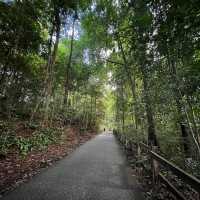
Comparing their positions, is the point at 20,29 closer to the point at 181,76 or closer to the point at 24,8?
the point at 24,8

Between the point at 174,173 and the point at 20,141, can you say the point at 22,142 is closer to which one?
the point at 20,141

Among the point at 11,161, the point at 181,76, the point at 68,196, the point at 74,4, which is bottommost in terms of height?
the point at 68,196

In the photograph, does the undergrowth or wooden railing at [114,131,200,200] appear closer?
wooden railing at [114,131,200,200]

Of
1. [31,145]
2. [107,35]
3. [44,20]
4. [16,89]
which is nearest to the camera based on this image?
[31,145]

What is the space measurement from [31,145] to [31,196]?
17.0 ft

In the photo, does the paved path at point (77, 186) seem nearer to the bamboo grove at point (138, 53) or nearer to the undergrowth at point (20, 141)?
the bamboo grove at point (138, 53)

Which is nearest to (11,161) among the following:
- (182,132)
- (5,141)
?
(5,141)

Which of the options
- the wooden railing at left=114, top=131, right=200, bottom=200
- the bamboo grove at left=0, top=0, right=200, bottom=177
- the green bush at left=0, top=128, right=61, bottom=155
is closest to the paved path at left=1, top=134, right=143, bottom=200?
the wooden railing at left=114, top=131, right=200, bottom=200

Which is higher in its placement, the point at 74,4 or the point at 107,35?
the point at 74,4

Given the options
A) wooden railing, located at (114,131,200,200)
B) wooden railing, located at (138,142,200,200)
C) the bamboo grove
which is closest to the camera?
wooden railing, located at (138,142,200,200)

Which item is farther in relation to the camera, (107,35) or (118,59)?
(118,59)

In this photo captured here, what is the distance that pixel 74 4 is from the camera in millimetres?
11289

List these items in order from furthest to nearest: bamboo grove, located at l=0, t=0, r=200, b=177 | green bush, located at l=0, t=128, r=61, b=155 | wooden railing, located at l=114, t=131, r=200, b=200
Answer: green bush, located at l=0, t=128, r=61, b=155, bamboo grove, located at l=0, t=0, r=200, b=177, wooden railing, located at l=114, t=131, r=200, b=200

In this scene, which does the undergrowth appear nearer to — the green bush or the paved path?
the green bush
